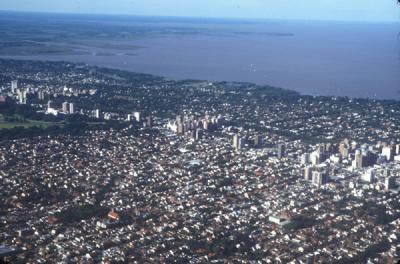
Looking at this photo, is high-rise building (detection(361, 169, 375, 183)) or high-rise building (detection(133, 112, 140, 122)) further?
high-rise building (detection(133, 112, 140, 122))

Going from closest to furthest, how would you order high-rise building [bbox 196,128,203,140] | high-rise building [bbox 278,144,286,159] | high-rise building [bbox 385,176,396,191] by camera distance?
high-rise building [bbox 385,176,396,191] < high-rise building [bbox 278,144,286,159] < high-rise building [bbox 196,128,203,140]

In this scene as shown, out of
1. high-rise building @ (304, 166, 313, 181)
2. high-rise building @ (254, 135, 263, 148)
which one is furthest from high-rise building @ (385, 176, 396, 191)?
high-rise building @ (254, 135, 263, 148)

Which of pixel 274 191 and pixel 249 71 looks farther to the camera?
pixel 249 71

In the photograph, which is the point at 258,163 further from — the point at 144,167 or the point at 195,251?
the point at 195,251

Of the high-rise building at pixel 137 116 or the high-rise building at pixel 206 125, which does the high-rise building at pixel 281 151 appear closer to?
the high-rise building at pixel 206 125

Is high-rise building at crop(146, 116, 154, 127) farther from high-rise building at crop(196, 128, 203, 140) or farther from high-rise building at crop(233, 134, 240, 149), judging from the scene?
high-rise building at crop(233, 134, 240, 149)

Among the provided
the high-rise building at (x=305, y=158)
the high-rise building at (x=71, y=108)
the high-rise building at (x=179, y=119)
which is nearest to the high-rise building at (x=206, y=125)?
the high-rise building at (x=179, y=119)

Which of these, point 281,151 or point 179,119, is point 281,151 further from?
point 179,119

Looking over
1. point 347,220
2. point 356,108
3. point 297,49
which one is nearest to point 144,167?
point 347,220
